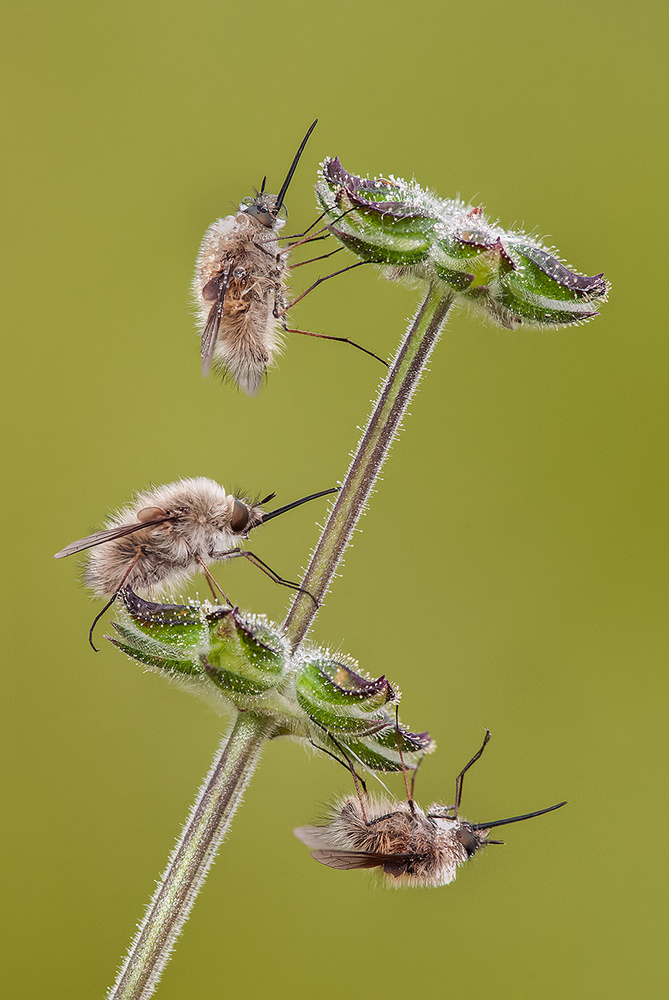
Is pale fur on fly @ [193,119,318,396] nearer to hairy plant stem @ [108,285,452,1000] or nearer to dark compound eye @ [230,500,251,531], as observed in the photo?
dark compound eye @ [230,500,251,531]

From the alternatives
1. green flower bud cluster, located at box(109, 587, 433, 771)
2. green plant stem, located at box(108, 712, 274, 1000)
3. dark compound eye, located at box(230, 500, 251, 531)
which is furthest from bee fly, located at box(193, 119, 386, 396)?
green plant stem, located at box(108, 712, 274, 1000)

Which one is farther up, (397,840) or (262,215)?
(262,215)

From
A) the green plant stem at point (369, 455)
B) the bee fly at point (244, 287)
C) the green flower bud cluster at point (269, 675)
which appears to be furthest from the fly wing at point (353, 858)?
the bee fly at point (244, 287)

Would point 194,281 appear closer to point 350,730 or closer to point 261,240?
point 261,240

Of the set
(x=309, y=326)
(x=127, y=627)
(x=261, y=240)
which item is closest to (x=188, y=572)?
(x=127, y=627)

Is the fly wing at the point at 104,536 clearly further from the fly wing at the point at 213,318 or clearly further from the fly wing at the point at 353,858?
the fly wing at the point at 353,858

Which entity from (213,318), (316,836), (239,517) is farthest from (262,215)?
(316,836)

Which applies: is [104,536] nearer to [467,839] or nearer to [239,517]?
[239,517]
